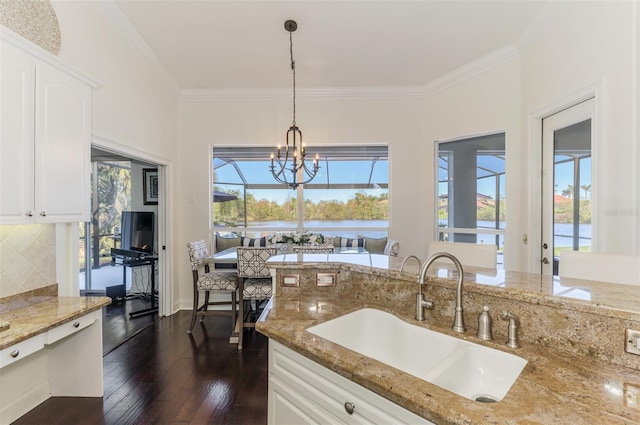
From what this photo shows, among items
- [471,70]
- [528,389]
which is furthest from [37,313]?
[471,70]

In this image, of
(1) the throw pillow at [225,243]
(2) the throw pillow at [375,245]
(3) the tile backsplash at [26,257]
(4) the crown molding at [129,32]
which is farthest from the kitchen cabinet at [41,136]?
(2) the throw pillow at [375,245]

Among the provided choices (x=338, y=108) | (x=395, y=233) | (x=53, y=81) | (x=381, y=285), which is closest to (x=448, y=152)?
(x=395, y=233)

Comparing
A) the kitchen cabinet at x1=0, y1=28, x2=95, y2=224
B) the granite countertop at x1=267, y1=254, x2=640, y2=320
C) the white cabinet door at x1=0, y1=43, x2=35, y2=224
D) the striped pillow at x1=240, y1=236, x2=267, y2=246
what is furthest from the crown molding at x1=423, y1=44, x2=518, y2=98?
the white cabinet door at x1=0, y1=43, x2=35, y2=224

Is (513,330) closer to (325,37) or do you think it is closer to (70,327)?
(70,327)

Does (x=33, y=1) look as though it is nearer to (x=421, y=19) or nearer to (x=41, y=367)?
(x=41, y=367)

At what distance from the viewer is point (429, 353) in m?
1.19

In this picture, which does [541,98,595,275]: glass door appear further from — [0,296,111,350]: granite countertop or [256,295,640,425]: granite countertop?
[0,296,111,350]: granite countertop

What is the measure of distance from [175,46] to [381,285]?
10.9ft

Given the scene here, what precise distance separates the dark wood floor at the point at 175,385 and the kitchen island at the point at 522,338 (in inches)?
46.8

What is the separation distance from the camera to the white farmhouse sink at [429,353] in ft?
3.28

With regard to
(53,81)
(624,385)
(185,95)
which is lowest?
(624,385)

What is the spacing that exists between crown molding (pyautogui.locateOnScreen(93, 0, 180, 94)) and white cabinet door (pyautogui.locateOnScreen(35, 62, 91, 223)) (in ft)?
3.37

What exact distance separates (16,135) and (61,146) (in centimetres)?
27

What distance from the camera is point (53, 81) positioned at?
1.81 m
